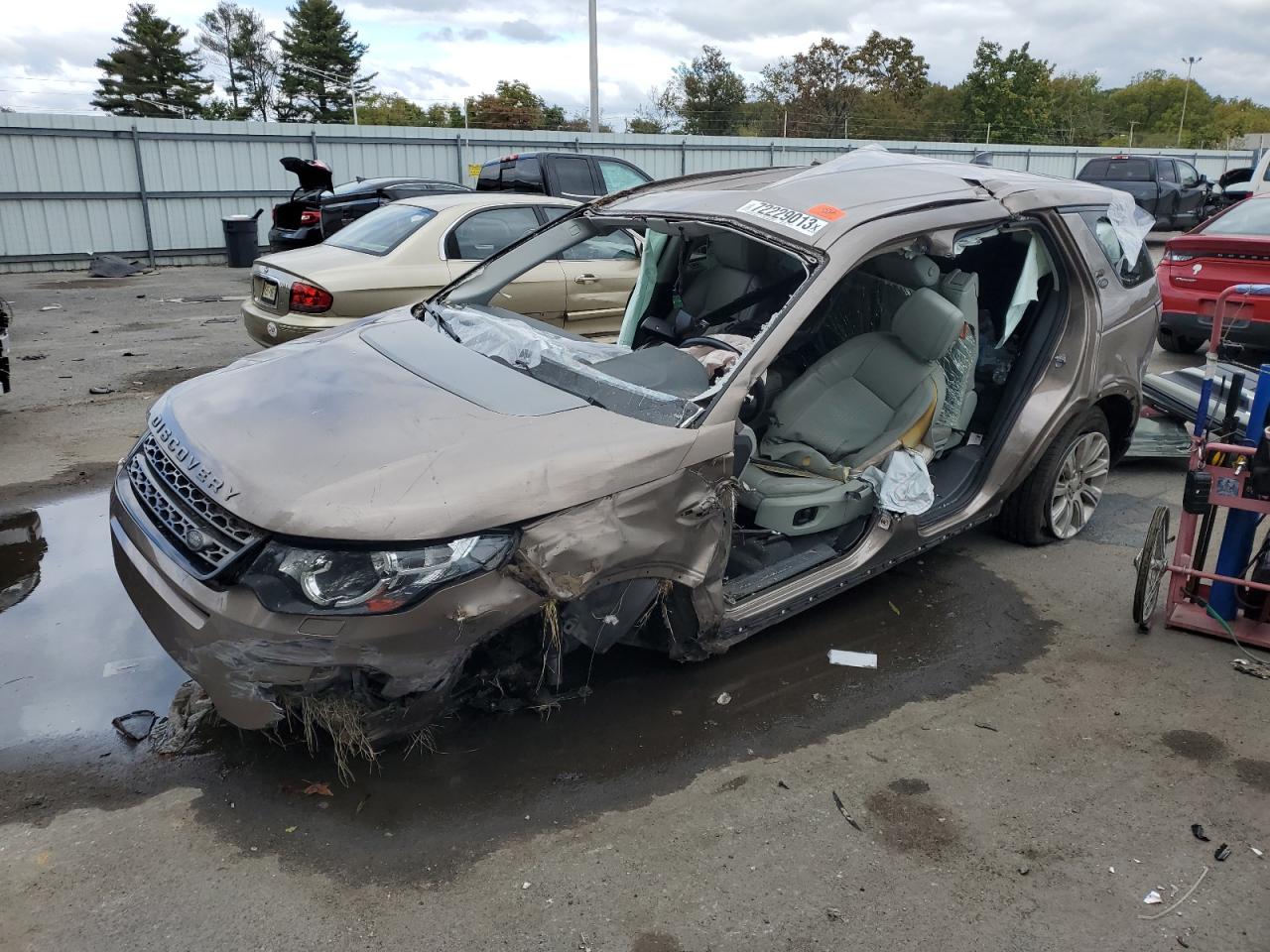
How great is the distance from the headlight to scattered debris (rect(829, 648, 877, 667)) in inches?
69.7

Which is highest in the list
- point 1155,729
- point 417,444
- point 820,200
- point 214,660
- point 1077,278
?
point 820,200

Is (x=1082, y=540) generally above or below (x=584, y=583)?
below

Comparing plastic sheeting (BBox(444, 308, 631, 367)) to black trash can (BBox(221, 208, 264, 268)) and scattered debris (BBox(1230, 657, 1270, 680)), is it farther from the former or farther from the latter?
black trash can (BBox(221, 208, 264, 268))

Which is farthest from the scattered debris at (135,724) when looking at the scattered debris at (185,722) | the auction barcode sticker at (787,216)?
the auction barcode sticker at (787,216)

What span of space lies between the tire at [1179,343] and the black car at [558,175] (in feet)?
19.9

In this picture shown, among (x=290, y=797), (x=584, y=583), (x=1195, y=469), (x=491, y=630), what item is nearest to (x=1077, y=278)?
(x=1195, y=469)

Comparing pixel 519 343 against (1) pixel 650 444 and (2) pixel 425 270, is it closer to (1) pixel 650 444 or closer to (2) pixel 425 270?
(1) pixel 650 444

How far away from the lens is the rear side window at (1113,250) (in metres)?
4.64

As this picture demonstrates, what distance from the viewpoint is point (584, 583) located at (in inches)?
107

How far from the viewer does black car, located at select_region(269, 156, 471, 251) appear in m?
12.6

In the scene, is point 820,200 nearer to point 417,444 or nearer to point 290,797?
point 417,444

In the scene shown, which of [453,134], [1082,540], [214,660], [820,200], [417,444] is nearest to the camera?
[214,660]

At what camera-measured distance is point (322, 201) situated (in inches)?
498

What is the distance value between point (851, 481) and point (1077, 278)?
1662 millimetres
